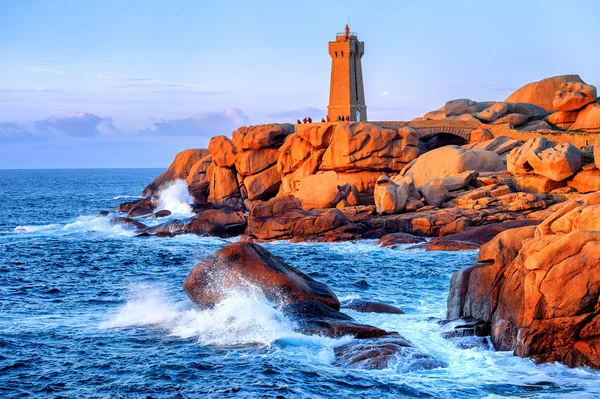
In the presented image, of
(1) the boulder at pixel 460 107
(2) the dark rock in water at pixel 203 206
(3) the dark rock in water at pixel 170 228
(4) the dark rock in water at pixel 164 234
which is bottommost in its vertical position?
(4) the dark rock in water at pixel 164 234

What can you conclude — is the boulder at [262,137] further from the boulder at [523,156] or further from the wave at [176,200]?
the boulder at [523,156]

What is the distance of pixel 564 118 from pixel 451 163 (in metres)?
18.5

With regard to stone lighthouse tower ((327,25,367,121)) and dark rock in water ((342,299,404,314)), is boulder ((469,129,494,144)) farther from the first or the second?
→ dark rock in water ((342,299,404,314))

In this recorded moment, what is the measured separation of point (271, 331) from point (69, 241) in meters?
29.9

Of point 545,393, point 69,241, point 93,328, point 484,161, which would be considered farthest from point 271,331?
point 484,161

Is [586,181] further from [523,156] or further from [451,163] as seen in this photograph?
[451,163]

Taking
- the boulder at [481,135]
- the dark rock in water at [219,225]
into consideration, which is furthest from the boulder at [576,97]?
the dark rock in water at [219,225]

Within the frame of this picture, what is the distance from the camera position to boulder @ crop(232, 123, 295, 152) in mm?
59906

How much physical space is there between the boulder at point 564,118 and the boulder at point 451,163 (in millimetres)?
14011

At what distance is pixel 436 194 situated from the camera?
1724 inches

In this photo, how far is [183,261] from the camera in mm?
35812

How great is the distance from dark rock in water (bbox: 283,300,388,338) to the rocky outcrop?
3.09 m

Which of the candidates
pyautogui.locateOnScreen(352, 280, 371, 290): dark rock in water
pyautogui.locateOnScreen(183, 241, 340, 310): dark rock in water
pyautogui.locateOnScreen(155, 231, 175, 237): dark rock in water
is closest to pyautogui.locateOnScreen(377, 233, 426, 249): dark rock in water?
pyautogui.locateOnScreen(352, 280, 371, 290): dark rock in water

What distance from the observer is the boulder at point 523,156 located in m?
44.6
